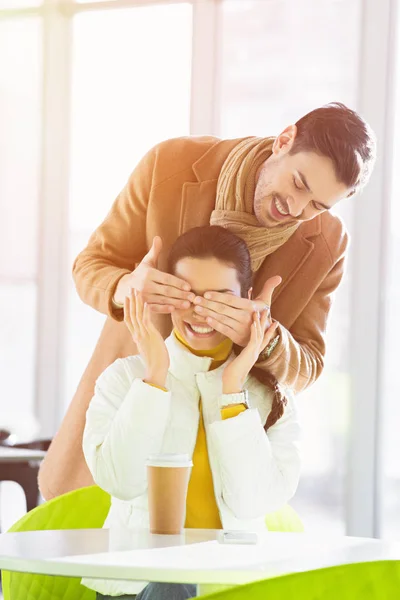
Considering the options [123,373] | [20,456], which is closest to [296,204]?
[123,373]

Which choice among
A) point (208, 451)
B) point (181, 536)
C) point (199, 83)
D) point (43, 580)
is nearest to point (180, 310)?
point (208, 451)

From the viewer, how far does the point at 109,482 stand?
1.76 m

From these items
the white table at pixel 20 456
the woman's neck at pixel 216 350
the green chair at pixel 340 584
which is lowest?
the white table at pixel 20 456

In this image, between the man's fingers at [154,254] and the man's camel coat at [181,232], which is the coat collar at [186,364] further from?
the man's fingers at [154,254]

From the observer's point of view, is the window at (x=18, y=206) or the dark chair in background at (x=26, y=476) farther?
the window at (x=18, y=206)

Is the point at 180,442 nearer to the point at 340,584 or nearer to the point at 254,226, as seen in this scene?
the point at 254,226

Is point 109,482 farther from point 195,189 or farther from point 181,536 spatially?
point 195,189

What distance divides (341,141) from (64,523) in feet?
3.11

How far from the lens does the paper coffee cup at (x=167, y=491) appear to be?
1.62 metres

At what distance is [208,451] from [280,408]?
17 centimetres

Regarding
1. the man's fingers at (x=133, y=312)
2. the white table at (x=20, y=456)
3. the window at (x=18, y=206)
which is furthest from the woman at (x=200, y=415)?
the window at (x=18, y=206)

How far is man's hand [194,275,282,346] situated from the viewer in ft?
5.84

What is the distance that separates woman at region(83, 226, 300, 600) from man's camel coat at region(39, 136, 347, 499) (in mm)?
76

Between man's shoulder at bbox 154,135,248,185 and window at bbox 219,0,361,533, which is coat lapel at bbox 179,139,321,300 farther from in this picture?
window at bbox 219,0,361,533
